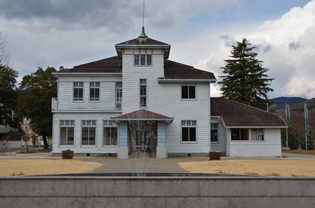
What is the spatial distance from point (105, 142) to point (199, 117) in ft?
26.3

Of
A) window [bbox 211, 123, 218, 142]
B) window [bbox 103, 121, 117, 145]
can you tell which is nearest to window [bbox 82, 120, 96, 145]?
window [bbox 103, 121, 117, 145]

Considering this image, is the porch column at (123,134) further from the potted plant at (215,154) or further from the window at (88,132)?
the potted plant at (215,154)

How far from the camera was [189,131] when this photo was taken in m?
24.2

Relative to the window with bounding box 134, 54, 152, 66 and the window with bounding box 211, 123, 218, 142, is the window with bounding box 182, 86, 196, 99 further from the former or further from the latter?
the window with bounding box 134, 54, 152, 66

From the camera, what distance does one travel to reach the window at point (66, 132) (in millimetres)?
24703

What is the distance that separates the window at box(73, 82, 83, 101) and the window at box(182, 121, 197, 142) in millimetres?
8947

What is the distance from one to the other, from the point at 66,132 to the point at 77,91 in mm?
3553

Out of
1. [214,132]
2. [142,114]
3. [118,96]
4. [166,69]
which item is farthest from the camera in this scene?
[166,69]

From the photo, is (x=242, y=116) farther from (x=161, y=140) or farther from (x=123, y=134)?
(x=123, y=134)

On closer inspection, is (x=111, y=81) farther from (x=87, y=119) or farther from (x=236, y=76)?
(x=236, y=76)

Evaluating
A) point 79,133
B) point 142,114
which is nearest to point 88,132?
point 79,133

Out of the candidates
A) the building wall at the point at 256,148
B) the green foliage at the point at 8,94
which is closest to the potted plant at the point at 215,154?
the building wall at the point at 256,148

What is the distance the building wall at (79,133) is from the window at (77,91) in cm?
139

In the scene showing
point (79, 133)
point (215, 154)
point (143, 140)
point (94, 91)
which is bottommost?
point (215, 154)
